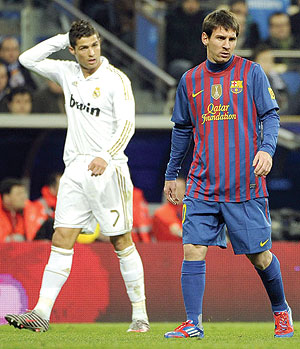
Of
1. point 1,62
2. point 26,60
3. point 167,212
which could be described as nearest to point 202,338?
point 26,60

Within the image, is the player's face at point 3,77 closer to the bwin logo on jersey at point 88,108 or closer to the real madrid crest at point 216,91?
the bwin logo on jersey at point 88,108

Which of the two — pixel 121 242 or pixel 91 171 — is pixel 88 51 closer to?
pixel 91 171

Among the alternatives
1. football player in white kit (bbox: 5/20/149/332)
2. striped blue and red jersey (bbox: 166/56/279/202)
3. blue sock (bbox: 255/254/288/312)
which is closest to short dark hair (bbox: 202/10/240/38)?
striped blue and red jersey (bbox: 166/56/279/202)

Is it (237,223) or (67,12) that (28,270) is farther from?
(67,12)

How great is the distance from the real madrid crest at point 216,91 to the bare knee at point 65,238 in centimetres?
153

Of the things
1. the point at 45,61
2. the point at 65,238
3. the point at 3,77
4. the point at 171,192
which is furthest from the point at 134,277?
the point at 3,77

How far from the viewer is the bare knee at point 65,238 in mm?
6496

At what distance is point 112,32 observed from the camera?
12.4 metres

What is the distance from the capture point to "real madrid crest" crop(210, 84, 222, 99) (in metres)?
5.69

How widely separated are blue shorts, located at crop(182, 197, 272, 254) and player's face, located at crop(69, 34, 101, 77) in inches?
59.2

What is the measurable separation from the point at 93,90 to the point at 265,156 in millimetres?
1747

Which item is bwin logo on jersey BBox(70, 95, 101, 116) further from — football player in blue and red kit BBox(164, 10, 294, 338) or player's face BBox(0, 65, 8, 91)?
player's face BBox(0, 65, 8, 91)

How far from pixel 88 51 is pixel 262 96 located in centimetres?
156

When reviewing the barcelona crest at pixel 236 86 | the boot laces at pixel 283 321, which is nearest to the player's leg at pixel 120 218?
the boot laces at pixel 283 321
